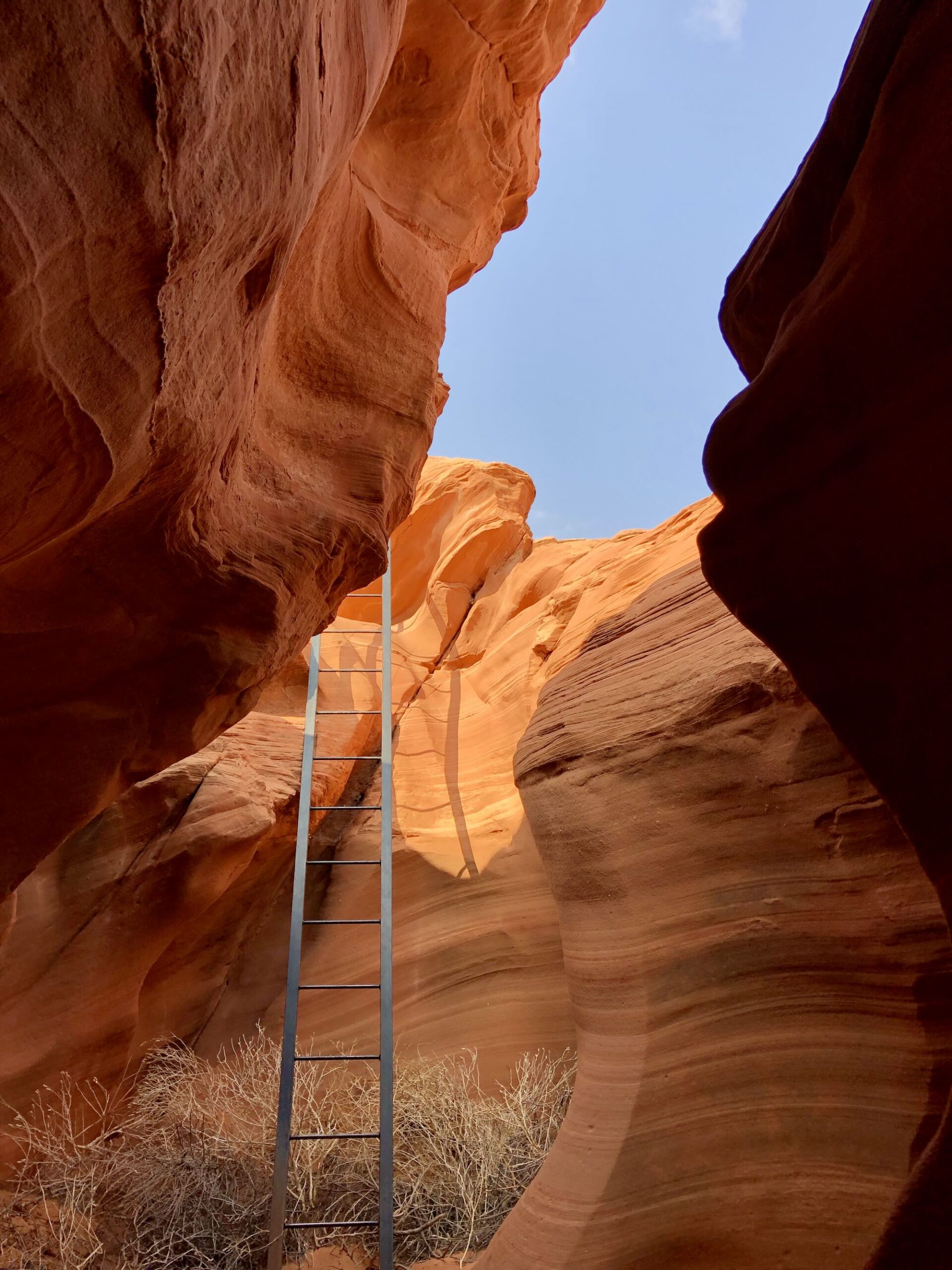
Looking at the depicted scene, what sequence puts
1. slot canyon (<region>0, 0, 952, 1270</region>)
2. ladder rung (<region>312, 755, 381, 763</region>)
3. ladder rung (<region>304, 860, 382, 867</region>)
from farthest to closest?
ladder rung (<region>312, 755, 381, 763</region>) → ladder rung (<region>304, 860, 382, 867</region>) → slot canyon (<region>0, 0, 952, 1270</region>)

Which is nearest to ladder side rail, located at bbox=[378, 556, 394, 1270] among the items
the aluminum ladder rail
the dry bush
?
the aluminum ladder rail

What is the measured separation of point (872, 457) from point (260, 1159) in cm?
453

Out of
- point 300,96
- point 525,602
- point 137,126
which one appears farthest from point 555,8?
point 525,602

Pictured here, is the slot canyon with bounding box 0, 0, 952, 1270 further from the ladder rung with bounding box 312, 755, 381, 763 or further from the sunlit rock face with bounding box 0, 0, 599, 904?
the ladder rung with bounding box 312, 755, 381, 763

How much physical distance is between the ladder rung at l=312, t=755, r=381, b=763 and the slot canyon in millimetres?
208

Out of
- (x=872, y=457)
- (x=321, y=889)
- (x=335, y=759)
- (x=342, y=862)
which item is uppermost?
(x=335, y=759)

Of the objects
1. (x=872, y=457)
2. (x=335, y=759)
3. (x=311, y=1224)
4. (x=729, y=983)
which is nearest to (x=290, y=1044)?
(x=311, y=1224)

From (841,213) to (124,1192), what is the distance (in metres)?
5.17

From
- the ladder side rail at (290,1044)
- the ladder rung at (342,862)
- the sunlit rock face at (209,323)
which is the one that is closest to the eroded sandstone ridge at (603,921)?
the ladder rung at (342,862)

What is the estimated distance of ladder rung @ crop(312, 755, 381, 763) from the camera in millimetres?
5891

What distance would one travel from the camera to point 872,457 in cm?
184

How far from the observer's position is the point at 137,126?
1357 mm

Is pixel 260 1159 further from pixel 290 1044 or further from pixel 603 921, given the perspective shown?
pixel 603 921

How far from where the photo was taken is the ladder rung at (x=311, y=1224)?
3.69 meters
